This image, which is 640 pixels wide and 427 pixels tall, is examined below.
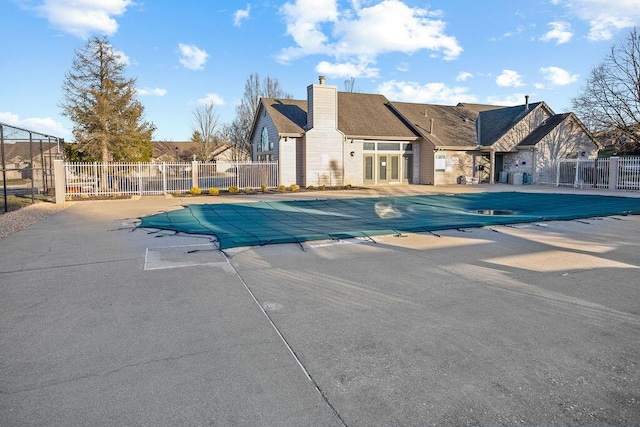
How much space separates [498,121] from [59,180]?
26072mm

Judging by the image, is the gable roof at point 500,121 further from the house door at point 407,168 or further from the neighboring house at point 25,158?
the neighboring house at point 25,158

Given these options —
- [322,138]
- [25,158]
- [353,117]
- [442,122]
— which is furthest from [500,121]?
[25,158]

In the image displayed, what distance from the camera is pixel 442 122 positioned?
28.6 metres

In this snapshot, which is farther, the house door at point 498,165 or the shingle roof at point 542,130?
the house door at point 498,165

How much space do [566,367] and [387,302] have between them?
1855 millimetres

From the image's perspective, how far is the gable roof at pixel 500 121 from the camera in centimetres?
2734

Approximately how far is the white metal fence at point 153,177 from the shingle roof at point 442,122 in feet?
32.5

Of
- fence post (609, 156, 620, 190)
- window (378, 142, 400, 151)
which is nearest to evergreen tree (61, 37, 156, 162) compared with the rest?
window (378, 142, 400, 151)

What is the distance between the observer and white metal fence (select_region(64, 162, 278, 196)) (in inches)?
764

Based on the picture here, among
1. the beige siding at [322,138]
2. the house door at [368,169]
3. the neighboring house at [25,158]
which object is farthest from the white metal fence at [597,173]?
the neighboring house at [25,158]

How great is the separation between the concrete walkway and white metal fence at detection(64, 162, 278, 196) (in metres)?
13.6

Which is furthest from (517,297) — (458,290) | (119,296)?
(119,296)

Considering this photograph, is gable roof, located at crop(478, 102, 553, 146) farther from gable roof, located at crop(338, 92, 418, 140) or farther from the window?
the window

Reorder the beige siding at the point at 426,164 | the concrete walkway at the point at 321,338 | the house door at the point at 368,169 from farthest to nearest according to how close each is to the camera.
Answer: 1. the beige siding at the point at 426,164
2. the house door at the point at 368,169
3. the concrete walkway at the point at 321,338
